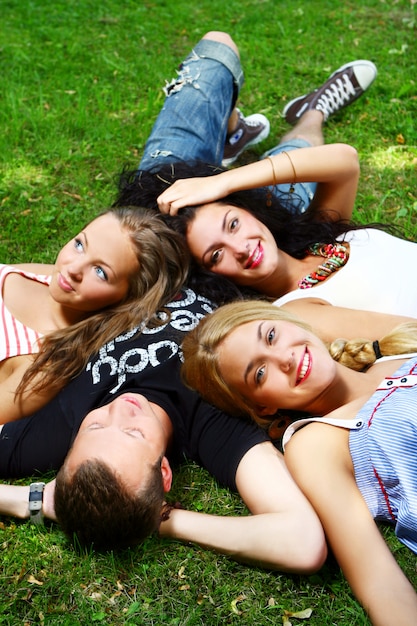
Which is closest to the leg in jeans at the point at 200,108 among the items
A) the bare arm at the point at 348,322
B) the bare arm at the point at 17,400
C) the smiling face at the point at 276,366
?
the bare arm at the point at 348,322

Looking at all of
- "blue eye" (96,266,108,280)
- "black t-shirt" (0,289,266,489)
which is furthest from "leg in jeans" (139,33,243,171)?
"black t-shirt" (0,289,266,489)

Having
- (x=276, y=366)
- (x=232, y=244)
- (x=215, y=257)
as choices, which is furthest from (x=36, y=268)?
(x=276, y=366)

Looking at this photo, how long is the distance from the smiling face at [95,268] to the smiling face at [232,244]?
0.46 metres

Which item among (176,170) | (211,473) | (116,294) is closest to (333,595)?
(211,473)

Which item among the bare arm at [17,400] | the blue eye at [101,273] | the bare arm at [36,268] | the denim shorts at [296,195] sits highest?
the denim shorts at [296,195]

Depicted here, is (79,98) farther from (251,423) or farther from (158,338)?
(251,423)

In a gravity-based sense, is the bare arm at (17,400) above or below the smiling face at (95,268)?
below

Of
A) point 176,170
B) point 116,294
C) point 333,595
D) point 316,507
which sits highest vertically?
point 176,170

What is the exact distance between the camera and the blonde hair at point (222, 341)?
373cm

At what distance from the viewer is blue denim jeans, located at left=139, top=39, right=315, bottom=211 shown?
556cm

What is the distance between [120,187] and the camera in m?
5.27

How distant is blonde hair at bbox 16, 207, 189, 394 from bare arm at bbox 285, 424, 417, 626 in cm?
130

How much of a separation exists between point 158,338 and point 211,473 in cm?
84

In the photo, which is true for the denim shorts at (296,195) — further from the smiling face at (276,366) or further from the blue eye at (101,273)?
the smiling face at (276,366)
